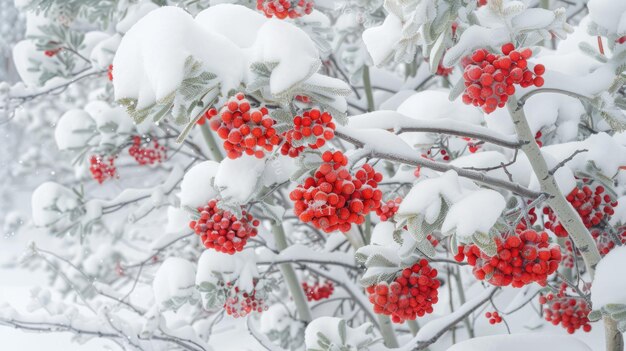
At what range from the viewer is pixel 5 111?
369cm

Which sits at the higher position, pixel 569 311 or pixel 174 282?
pixel 569 311

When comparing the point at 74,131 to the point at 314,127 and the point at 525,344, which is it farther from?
the point at 525,344

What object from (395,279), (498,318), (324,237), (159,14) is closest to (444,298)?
(324,237)

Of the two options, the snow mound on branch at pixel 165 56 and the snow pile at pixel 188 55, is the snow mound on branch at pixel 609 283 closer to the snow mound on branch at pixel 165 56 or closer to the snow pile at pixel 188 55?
the snow pile at pixel 188 55

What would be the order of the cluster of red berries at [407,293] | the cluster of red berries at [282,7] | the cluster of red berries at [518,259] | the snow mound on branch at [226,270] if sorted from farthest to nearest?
the snow mound on branch at [226,270] < the cluster of red berries at [282,7] < the cluster of red berries at [407,293] < the cluster of red berries at [518,259]

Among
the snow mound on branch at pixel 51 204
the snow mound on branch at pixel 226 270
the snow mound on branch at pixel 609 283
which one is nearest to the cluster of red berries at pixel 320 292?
the snow mound on branch at pixel 226 270

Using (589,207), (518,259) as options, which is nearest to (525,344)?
(589,207)

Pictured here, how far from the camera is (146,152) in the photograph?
3.78m

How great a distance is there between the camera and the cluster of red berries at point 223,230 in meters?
2.11

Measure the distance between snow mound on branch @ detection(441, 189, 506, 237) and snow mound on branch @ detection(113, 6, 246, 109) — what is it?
0.68m

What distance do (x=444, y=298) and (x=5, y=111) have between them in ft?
13.0

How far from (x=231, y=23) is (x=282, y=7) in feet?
2.43

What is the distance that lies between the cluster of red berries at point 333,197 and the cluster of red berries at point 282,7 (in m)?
1.10

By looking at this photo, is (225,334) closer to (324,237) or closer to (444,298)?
(324,237)
